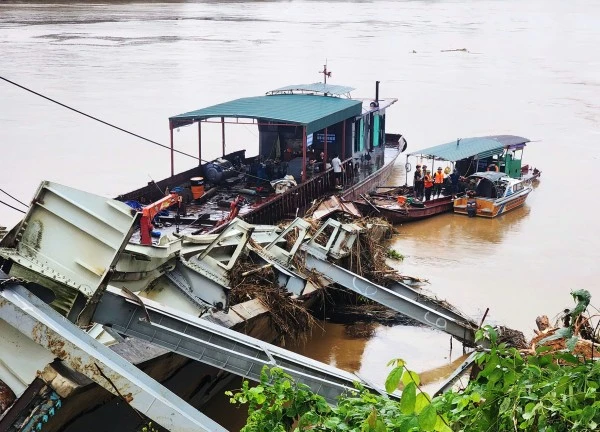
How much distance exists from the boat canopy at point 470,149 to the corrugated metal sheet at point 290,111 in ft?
10.3

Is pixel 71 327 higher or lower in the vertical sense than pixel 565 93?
higher

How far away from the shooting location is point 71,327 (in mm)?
7152

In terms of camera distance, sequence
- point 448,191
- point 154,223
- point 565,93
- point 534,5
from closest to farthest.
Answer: point 154,223 → point 448,191 → point 565,93 → point 534,5

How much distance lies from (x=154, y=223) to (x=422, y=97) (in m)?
34.4

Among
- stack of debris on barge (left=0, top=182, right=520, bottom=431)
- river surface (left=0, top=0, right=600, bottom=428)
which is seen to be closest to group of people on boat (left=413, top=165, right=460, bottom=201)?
river surface (left=0, top=0, right=600, bottom=428)

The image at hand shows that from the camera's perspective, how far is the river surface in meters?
20.0

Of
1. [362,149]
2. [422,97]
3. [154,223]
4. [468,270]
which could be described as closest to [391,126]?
[422,97]

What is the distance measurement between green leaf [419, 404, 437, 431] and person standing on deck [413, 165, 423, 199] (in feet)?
69.9

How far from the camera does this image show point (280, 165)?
22875 millimetres

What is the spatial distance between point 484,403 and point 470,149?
22428mm

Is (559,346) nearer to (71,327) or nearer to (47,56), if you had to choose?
(71,327)

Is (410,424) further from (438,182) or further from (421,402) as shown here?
(438,182)

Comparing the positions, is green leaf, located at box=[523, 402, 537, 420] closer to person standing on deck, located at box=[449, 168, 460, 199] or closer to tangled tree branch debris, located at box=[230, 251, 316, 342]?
tangled tree branch debris, located at box=[230, 251, 316, 342]

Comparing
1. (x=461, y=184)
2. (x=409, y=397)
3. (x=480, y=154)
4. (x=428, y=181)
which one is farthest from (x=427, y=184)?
(x=409, y=397)
